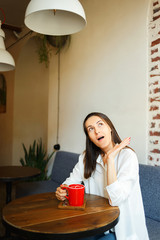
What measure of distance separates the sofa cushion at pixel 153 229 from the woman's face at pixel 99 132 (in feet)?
2.16

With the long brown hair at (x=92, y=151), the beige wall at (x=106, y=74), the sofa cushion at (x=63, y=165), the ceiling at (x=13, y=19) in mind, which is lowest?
the sofa cushion at (x=63, y=165)

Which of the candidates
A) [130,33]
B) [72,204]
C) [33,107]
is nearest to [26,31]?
[33,107]

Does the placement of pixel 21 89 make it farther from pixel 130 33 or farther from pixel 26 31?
pixel 130 33

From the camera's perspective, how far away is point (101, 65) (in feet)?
9.20

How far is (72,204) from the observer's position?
3.99 ft

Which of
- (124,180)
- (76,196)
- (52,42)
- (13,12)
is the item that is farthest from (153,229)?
(13,12)

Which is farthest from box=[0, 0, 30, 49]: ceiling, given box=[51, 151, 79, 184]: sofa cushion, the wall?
box=[51, 151, 79, 184]: sofa cushion

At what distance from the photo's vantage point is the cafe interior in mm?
2092

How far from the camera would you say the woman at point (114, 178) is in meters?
1.27

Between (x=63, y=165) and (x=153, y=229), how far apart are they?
1680 millimetres

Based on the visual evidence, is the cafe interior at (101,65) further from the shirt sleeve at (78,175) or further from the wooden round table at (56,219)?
the wooden round table at (56,219)

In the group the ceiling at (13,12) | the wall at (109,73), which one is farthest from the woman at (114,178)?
the ceiling at (13,12)

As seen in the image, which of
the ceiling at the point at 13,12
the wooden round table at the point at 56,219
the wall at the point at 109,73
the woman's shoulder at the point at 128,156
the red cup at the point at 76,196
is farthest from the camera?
the ceiling at the point at 13,12

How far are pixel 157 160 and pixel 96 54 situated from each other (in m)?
1.54
